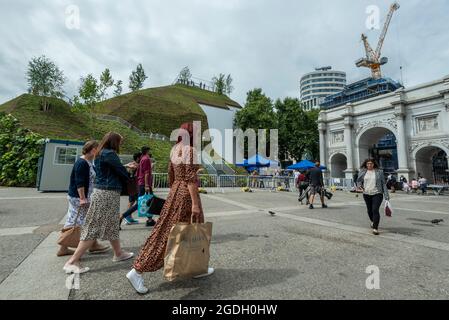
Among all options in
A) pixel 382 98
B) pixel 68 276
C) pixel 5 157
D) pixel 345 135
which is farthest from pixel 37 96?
pixel 382 98

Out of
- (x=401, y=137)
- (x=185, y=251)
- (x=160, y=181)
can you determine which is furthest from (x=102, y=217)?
(x=401, y=137)

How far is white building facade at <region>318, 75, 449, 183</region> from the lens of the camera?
22.3 metres

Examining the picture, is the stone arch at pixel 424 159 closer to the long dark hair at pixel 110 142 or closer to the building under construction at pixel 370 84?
the long dark hair at pixel 110 142

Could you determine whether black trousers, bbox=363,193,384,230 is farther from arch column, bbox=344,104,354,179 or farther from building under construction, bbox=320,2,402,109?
building under construction, bbox=320,2,402,109

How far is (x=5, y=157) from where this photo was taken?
16.1 m

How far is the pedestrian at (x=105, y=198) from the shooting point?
296 cm

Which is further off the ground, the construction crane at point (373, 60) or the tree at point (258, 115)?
the construction crane at point (373, 60)

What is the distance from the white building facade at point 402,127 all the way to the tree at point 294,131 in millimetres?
6172

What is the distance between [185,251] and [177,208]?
50 cm

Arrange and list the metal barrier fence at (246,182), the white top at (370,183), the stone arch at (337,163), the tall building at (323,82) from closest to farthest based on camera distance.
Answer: the white top at (370,183), the metal barrier fence at (246,182), the stone arch at (337,163), the tall building at (323,82)

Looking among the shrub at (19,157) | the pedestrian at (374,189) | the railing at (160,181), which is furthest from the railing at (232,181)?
the shrub at (19,157)

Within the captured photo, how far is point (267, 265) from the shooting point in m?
3.24

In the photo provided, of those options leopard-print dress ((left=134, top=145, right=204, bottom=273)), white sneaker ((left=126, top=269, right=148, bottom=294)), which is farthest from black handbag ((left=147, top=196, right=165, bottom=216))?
white sneaker ((left=126, top=269, right=148, bottom=294))
